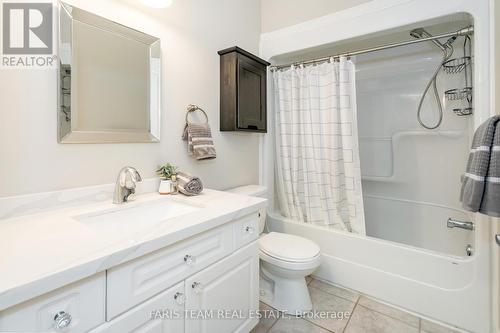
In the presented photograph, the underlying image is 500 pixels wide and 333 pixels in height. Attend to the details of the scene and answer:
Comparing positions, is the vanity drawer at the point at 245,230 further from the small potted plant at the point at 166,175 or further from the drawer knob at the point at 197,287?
the small potted plant at the point at 166,175

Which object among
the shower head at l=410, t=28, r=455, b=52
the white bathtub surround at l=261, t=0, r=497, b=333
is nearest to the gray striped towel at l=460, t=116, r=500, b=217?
the white bathtub surround at l=261, t=0, r=497, b=333

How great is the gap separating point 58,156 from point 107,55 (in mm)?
543

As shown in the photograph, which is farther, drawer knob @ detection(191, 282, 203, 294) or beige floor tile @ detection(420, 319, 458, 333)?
beige floor tile @ detection(420, 319, 458, 333)

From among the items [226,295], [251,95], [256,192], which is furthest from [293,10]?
[226,295]

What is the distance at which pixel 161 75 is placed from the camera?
4.68 feet

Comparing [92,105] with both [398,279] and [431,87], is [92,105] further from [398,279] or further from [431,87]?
[431,87]

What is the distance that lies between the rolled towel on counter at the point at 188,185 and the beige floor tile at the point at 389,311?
1.39m

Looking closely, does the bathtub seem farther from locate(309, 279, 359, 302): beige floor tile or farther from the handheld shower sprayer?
the handheld shower sprayer

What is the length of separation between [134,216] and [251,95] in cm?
129

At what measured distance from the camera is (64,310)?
603 millimetres

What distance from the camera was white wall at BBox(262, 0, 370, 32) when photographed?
6.31 feet

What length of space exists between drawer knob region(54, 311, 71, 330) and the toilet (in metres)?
1.14

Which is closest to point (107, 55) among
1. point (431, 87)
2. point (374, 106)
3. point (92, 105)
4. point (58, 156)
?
point (92, 105)

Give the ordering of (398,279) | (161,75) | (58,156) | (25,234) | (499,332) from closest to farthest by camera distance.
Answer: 1. (25,234)
2. (58,156)
3. (499,332)
4. (161,75)
5. (398,279)
